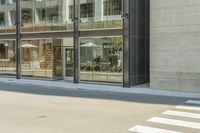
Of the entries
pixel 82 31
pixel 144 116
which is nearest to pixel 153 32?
pixel 82 31

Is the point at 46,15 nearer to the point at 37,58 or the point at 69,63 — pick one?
the point at 37,58

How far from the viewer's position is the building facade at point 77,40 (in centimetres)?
2203

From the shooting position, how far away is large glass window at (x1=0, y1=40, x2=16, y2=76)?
95.6 feet

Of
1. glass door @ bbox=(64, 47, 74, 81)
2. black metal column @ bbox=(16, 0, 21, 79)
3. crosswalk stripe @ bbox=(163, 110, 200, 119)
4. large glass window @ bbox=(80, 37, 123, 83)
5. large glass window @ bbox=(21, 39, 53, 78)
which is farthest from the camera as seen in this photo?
black metal column @ bbox=(16, 0, 21, 79)

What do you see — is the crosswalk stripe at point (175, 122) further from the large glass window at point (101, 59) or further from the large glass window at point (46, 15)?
the large glass window at point (46, 15)

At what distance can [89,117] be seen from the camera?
11.5 metres

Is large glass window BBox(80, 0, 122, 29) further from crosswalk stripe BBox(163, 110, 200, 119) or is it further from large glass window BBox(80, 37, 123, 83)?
crosswalk stripe BBox(163, 110, 200, 119)

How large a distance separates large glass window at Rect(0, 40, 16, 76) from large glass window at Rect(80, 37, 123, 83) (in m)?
7.93

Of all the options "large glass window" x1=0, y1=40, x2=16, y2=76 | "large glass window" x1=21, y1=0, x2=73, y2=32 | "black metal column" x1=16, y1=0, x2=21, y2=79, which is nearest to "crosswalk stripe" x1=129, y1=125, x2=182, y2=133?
"large glass window" x1=21, y1=0, x2=73, y2=32

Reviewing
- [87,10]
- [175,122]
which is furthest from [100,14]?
[175,122]

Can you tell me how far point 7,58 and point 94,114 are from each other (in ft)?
64.2

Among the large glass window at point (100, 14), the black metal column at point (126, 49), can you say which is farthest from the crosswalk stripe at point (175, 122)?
the large glass window at point (100, 14)

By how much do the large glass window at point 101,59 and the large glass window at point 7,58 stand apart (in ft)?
26.0

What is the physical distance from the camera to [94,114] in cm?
1207
